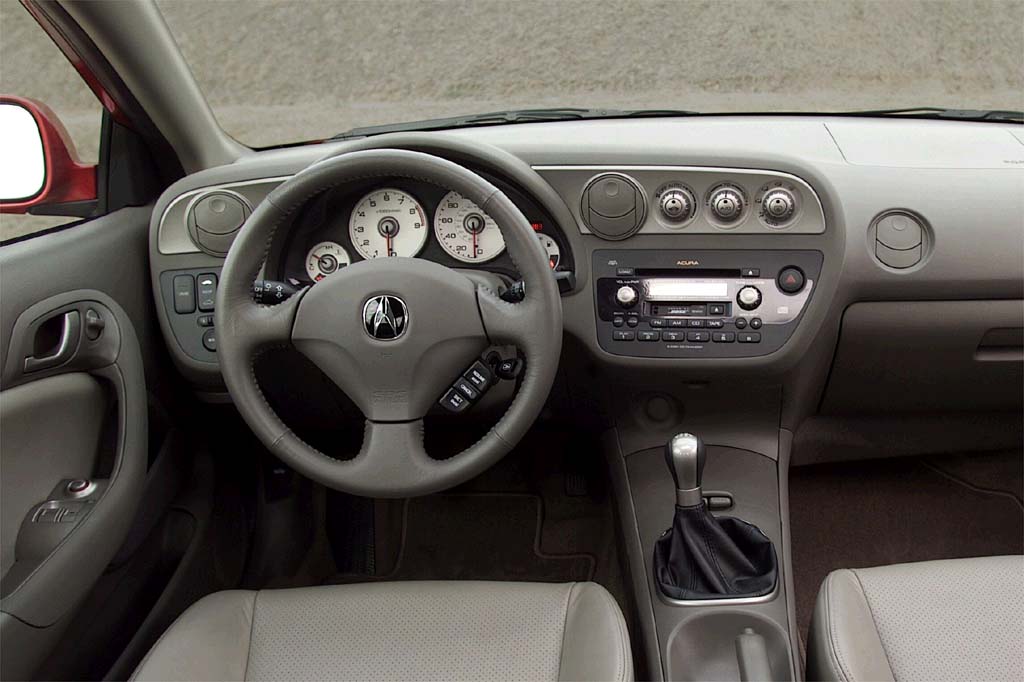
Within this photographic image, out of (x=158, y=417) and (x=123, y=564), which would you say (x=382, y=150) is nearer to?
(x=158, y=417)

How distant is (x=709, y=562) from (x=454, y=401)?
0.58 m

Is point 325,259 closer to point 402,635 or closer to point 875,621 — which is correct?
point 402,635

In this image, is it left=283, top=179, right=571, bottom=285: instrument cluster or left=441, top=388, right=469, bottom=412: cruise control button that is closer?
left=441, top=388, right=469, bottom=412: cruise control button

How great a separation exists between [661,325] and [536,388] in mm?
396

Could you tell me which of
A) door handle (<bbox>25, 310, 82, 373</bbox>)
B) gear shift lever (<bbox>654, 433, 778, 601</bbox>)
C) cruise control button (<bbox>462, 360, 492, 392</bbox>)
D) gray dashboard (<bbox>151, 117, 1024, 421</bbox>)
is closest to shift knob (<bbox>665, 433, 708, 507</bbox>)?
gear shift lever (<bbox>654, 433, 778, 601</bbox>)

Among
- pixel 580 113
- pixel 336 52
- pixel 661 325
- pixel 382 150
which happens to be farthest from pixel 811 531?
pixel 336 52

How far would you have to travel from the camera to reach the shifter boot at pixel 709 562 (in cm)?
151

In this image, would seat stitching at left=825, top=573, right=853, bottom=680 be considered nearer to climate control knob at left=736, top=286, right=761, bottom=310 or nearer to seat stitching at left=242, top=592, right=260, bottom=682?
climate control knob at left=736, top=286, right=761, bottom=310

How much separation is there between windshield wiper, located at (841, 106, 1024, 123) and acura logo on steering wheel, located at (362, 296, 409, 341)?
121cm

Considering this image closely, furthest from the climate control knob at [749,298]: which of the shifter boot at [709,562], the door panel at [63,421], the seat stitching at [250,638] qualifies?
the door panel at [63,421]

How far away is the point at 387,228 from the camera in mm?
1447

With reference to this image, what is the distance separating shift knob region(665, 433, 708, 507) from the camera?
4.79 feet

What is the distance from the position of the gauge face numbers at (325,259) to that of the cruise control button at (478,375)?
1.06ft

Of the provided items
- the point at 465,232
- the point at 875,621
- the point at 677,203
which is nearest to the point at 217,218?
the point at 465,232
